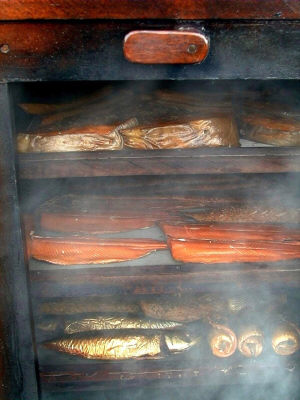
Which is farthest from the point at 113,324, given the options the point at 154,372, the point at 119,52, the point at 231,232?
the point at 119,52

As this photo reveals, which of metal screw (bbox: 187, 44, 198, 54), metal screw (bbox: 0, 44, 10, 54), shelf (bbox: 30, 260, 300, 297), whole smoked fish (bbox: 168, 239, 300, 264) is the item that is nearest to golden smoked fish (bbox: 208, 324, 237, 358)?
shelf (bbox: 30, 260, 300, 297)

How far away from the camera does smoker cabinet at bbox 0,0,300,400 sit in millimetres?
1509

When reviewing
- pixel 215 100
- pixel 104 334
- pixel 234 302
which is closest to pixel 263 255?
pixel 234 302

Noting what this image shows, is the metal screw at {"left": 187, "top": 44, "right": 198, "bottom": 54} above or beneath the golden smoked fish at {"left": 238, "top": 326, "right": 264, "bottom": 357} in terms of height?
above

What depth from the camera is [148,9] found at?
1485 mm

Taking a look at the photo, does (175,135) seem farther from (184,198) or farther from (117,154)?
(184,198)

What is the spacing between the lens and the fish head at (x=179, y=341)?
246cm

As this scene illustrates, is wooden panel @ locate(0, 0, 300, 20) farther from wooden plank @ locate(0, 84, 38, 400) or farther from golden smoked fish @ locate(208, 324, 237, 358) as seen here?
golden smoked fish @ locate(208, 324, 237, 358)

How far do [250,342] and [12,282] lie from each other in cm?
137

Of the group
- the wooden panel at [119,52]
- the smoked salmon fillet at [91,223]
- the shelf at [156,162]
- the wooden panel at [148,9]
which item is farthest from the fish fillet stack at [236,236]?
the wooden panel at [148,9]

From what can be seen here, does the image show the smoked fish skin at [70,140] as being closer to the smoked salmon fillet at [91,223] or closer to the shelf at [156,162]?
the shelf at [156,162]

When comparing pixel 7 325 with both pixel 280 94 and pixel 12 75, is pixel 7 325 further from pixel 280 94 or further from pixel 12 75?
pixel 280 94

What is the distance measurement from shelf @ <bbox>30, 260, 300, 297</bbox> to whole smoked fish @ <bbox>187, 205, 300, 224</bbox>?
0.33 m

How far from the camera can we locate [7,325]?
206cm
